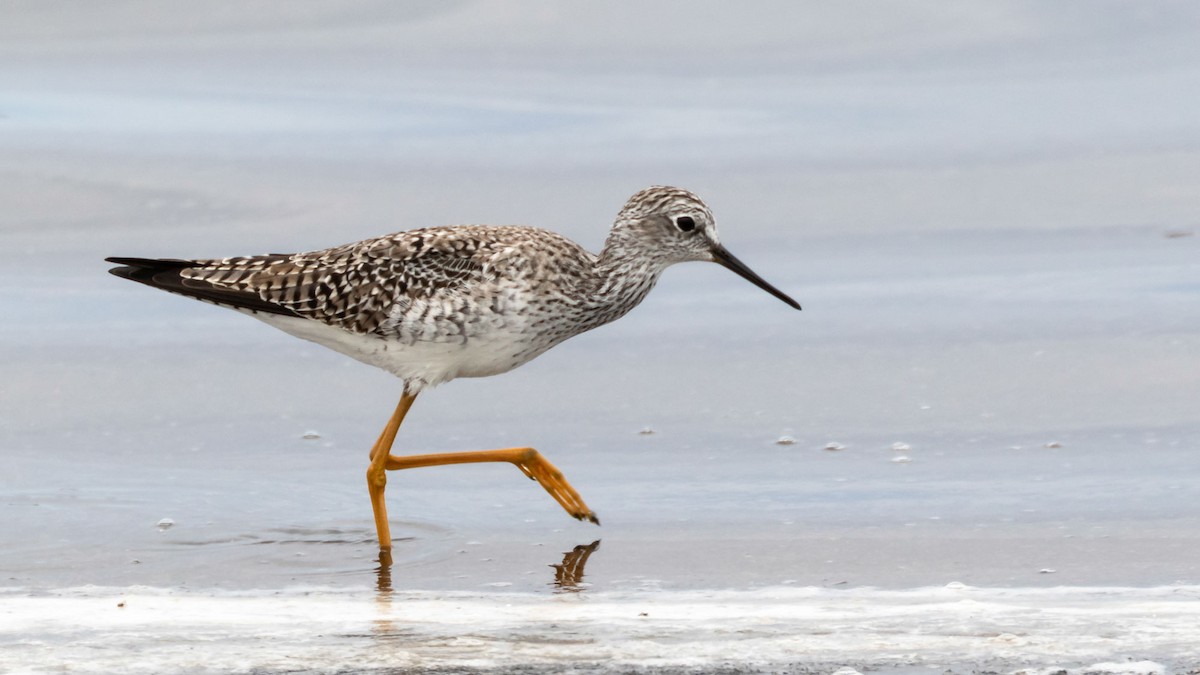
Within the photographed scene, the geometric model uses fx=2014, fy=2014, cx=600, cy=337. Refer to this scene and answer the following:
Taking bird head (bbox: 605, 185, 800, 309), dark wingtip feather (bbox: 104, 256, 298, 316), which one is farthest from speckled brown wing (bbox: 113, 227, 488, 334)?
bird head (bbox: 605, 185, 800, 309)

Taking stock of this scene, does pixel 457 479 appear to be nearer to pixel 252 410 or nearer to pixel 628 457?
pixel 628 457

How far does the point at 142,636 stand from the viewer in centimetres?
668

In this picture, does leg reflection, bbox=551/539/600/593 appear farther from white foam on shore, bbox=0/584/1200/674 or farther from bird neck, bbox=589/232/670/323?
bird neck, bbox=589/232/670/323

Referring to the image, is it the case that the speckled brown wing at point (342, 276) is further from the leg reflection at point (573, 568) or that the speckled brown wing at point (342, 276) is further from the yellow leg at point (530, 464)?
the leg reflection at point (573, 568)

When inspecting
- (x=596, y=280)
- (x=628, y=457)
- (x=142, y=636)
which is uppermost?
(x=596, y=280)

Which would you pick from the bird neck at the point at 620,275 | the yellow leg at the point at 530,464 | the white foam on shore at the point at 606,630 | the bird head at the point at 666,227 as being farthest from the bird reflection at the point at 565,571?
the bird head at the point at 666,227

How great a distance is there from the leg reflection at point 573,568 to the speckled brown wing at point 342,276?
1371 millimetres

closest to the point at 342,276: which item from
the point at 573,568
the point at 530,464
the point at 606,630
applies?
the point at 530,464

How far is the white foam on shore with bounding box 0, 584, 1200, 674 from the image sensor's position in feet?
20.5

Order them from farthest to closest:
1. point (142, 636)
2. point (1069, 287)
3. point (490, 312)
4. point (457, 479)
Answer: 1. point (1069, 287)
2. point (457, 479)
3. point (490, 312)
4. point (142, 636)

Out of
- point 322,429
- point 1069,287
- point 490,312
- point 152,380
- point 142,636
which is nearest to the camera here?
point 142,636

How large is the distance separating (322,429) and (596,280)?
2.14 m

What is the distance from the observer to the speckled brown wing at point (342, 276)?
30.1 feet

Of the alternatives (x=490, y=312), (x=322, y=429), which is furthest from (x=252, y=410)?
(x=490, y=312)
